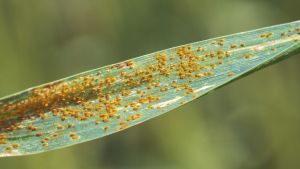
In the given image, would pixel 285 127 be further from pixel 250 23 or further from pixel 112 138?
pixel 112 138

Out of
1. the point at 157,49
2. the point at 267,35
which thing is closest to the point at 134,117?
the point at 267,35

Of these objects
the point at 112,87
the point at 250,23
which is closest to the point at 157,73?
the point at 112,87

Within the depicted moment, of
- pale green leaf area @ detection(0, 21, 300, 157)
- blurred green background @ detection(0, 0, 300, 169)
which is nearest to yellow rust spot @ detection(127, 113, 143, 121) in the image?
pale green leaf area @ detection(0, 21, 300, 157)

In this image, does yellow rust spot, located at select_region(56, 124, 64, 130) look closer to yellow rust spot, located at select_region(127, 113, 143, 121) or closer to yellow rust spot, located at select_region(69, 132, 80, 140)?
yellow rust spot, located at select_region(69, 132, 80, 140)

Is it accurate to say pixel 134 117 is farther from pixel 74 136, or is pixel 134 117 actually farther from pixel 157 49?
pixel 157 49

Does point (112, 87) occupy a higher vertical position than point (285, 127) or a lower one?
higher

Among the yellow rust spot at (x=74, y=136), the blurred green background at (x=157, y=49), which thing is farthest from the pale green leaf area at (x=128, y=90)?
the blurred green background at (x=157, y=49)
